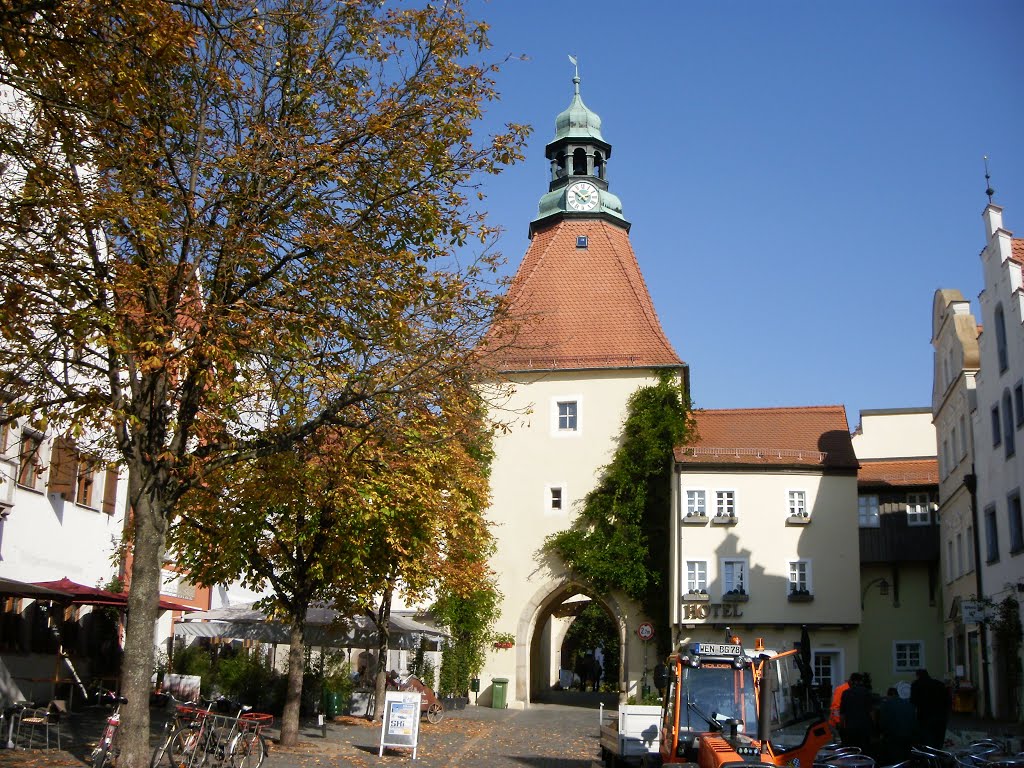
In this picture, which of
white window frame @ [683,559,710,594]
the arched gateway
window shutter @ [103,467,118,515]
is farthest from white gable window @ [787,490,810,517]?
window shutter @ [103,467,118,515]

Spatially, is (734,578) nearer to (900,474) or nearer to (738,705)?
(900,474)

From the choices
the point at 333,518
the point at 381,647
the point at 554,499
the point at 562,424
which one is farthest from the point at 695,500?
the point at 333,518

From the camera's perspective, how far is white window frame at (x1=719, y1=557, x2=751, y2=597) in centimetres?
3344

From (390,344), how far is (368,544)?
23.7ft

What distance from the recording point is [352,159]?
42.9 ft

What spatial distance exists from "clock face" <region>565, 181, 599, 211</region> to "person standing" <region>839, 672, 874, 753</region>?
32.5m

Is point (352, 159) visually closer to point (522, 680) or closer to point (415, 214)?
point (415, 214)

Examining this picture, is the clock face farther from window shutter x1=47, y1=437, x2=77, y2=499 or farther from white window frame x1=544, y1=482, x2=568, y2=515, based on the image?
window shutter x1=47, y1=437, x2=77, y2=499

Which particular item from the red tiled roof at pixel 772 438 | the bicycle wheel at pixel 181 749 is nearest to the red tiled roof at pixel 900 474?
the red tiled roof at pixel 772 438

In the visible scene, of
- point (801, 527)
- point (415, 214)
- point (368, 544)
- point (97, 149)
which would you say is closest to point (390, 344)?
point (415, 214)

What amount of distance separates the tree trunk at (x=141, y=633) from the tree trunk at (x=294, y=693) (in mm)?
6711

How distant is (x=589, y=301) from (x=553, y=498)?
7.79 m

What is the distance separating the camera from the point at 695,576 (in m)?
33.8

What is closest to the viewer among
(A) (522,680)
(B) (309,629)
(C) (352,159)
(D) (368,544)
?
(C) (352,159)
